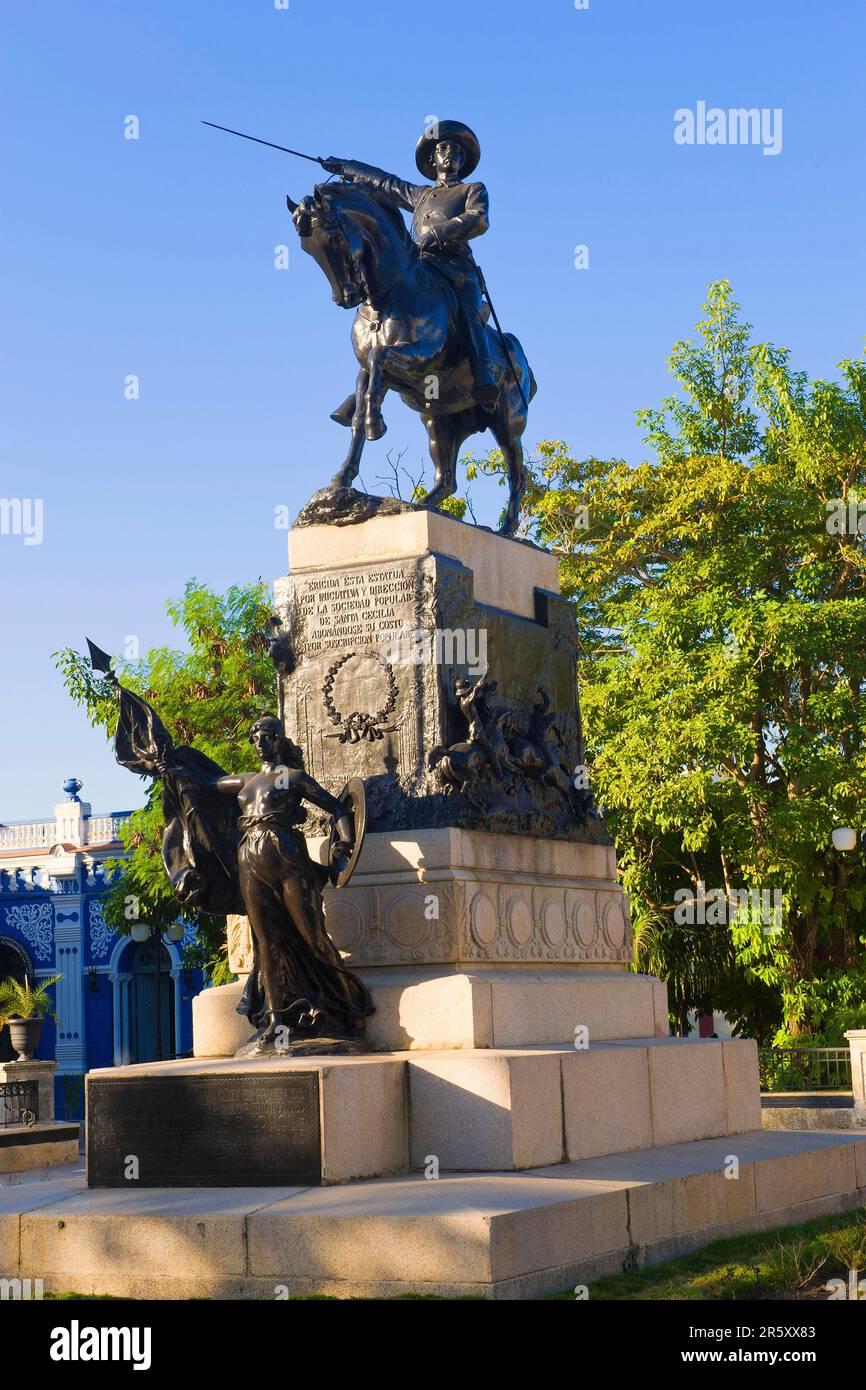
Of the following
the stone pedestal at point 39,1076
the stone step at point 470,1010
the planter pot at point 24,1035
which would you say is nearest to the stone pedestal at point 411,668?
the stone step at point 470,1010

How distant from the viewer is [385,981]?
10781 mm

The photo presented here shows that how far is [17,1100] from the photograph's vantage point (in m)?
23.8

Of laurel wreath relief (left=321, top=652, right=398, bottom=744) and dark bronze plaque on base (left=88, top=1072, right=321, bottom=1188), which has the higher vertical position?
laurel wreath relief (left=321, top=652, right=398, bottom=744)

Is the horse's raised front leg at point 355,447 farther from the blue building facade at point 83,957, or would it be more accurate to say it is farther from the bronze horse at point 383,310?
the blue building facade at point 83,957

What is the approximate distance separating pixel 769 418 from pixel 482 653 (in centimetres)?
1923

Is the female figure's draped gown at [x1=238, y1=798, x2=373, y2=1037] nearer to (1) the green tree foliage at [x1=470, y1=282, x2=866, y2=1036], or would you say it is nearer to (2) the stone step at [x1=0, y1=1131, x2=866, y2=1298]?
(2) the stone step at [x1=0, y1=1131, x2=866, y2=1298]

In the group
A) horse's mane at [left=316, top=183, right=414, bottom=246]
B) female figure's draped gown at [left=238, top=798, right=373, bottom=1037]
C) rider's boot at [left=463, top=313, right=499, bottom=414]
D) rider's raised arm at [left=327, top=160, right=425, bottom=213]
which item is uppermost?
rider's raised arm at [left=327, top=160, right=425, bottom=213]

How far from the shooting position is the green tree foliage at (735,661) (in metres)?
26.2

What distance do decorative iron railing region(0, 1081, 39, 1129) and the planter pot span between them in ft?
12.7

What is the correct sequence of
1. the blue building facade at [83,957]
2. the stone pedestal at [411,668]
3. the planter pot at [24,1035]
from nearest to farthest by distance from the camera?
the stone pedestal at [411,668]
the planter pot at [24,1035]
the blue building facade at [83,957]

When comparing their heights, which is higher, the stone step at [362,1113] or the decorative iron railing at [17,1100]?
the stone step at [362,1113]

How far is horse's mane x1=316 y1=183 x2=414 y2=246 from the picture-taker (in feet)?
39.9

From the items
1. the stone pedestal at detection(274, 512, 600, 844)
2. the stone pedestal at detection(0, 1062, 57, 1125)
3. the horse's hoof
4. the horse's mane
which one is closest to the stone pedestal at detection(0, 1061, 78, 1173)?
the stone pedestal at detection(0, 1062, 57, 1125)

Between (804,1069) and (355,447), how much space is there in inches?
660
